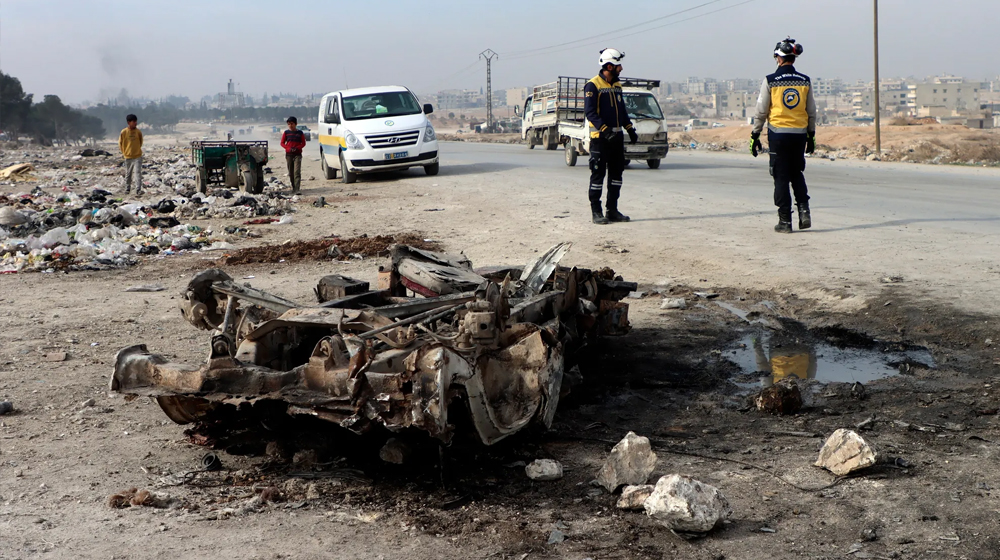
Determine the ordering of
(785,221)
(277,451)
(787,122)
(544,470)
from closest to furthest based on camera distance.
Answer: (544,470), (277,451), (787,122), (785,221)

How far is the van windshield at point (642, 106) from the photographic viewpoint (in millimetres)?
21452

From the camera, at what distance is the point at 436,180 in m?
20.1

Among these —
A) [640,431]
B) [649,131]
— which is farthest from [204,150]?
[640,431]

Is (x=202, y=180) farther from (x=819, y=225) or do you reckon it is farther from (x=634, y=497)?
(x=634, y=497)

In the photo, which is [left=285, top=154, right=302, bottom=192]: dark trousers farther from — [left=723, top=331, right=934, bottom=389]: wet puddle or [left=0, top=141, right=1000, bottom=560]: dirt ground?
[left=723, top=331, right=934, bottom=389]: wet puddle

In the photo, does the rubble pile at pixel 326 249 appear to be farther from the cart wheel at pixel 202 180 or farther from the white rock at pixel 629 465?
the cart wheel at pixel 202 180

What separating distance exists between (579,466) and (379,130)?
16170mm

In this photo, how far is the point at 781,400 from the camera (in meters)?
4.89

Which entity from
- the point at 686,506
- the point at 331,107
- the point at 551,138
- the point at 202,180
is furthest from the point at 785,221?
the point at 551,138

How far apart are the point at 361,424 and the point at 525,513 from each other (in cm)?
78

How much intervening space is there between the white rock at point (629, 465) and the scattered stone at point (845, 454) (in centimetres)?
80

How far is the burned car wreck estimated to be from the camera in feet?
12.2

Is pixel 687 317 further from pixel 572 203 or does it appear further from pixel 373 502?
pixel 572 203

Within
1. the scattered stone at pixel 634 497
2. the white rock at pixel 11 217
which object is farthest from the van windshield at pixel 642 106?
the scattered stone at pixel 634 497
